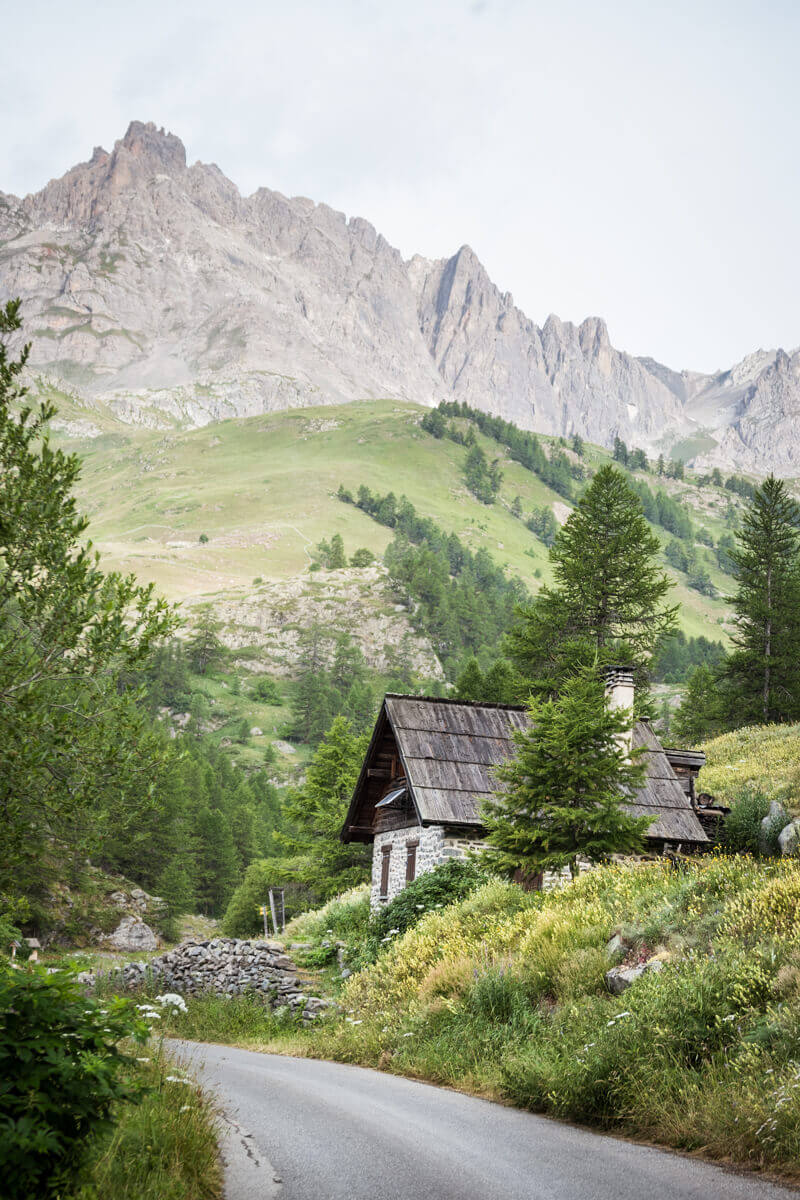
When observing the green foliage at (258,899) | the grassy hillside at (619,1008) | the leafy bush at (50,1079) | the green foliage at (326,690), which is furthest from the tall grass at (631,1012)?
the green foliage at (326,690)

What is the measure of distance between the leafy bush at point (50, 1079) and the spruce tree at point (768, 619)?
49.7 m

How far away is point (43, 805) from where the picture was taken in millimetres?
12594

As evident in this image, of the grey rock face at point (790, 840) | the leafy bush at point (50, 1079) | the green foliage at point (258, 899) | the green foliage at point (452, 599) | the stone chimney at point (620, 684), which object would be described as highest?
the green foliage at point (452, 599)

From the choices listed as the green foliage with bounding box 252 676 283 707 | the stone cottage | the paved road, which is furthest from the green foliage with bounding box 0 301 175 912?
the green foliage with bounding box 252 676 283 707

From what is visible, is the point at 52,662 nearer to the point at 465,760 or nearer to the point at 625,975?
the point at 625,975

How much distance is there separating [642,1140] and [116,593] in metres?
9.95

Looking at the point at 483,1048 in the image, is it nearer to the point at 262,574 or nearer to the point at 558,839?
the point at 558,839

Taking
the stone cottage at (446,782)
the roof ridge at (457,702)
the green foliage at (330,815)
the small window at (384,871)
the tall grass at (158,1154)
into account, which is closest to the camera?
the tall grass at (158,1154)

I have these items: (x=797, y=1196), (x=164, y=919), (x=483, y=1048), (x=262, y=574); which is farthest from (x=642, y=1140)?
(x=262, y=574)

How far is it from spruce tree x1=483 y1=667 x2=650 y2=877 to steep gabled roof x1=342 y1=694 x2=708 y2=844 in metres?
4.55

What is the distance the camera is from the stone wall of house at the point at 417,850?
2470 centimetres

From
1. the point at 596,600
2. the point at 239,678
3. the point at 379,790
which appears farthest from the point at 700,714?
the point at 239,678

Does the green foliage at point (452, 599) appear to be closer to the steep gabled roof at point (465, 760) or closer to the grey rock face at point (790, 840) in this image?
the steep gabled roof at point (465, 760)

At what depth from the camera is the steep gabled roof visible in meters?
25.0
